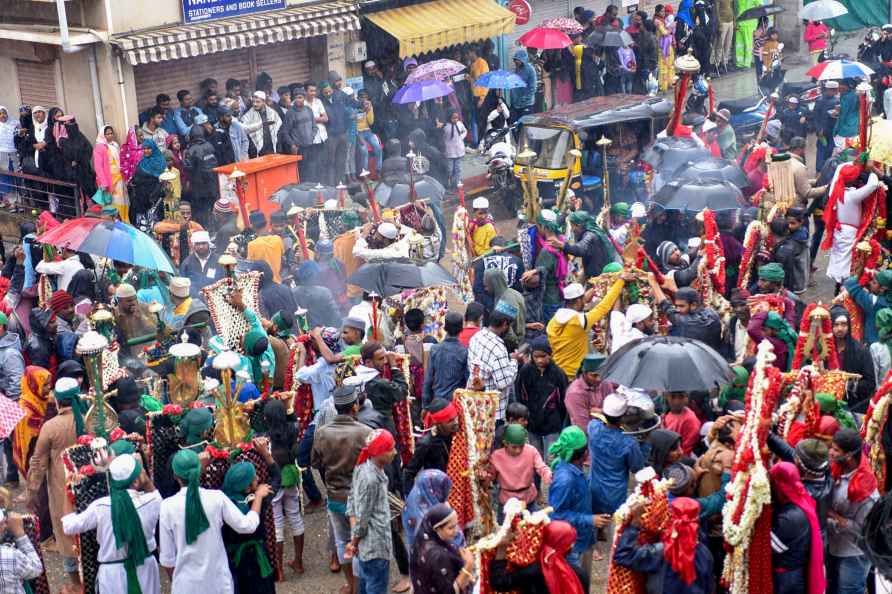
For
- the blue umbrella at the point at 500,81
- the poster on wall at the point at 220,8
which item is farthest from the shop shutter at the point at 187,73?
the blue umbrella at the point at 500,81

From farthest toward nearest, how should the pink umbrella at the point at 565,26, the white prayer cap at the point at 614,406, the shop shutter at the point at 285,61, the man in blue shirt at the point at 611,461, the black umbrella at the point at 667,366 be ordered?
the pink umbrella at the point at 565,26, the shop shutter at the point at 285,61, the black umbrella at the point at 667,366, the white prayer cap at the point at 614,406, the man in blue shirt at the point at 611,461

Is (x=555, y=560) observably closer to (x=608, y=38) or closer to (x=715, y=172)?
(x=715, y=172)

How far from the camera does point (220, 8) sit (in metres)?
19.2

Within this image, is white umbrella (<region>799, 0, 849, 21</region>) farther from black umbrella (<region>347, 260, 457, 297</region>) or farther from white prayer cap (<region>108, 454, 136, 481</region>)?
white prayer cap (<region>108, 454, 136, 481</region>)

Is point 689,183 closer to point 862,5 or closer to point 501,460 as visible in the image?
point 501,460

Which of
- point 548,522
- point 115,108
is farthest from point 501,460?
point 115,108

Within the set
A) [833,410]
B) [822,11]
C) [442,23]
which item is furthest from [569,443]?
[822,11]

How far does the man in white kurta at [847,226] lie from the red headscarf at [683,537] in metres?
6.53

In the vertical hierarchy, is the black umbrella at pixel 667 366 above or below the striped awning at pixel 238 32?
below

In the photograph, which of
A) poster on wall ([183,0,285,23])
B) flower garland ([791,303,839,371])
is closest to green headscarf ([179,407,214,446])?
flower garland ([791,303,839,371])

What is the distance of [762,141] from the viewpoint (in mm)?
16547

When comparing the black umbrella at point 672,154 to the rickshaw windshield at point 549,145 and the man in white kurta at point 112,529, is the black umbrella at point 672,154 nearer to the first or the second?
the rickshaw windshield at point 549,145

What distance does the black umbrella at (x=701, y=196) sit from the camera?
497 inches

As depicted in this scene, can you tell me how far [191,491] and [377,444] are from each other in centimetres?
115
